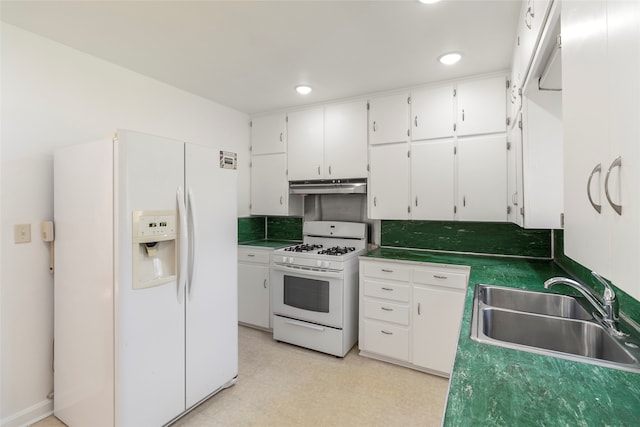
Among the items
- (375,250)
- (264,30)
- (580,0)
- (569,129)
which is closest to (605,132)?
(569,129)

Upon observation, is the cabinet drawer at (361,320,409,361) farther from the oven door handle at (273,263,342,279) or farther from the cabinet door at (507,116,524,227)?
the cabinet door at (507,116,524,227)

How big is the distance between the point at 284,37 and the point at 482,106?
175cm

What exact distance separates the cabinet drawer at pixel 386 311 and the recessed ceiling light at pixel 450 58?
79.5 inches

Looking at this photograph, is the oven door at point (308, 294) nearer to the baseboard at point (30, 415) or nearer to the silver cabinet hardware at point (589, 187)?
the baseboard at point (30, 415)

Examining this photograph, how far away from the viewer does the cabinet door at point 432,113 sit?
2.77 meters

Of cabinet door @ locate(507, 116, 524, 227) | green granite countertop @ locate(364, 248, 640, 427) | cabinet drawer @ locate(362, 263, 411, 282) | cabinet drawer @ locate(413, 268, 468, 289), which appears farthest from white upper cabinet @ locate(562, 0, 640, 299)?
cabinet drawer @ locate(362, 263, 411, 282)

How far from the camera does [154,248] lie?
6.11ft

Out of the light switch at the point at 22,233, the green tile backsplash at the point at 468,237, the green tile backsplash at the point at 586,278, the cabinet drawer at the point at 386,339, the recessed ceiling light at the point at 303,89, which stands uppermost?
the recessed ceiling light at the point at 303,89

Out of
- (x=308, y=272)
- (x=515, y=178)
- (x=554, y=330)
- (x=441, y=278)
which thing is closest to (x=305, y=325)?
(x=308, y=272)

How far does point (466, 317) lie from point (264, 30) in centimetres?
204

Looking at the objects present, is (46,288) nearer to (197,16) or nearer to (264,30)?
(197,16)

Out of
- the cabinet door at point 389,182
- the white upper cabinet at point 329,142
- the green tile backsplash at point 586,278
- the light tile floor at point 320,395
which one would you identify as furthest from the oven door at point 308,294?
the green tile backsplash at point 586,278

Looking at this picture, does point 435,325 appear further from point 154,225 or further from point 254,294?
point 154,225

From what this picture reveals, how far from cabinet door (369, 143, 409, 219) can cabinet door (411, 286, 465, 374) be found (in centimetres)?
79
